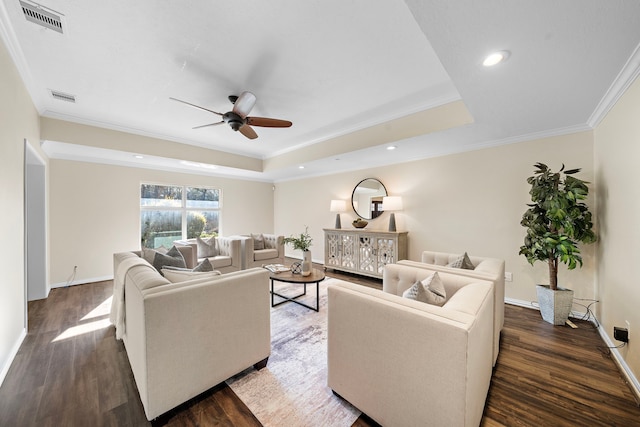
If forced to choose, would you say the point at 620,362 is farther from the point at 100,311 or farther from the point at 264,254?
the point at 100,311

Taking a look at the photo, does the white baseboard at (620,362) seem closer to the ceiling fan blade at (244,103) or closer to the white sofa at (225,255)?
the ceiling fan blade at (244,103)

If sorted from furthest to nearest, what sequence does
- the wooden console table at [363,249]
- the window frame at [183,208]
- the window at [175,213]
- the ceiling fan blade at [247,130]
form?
the window at [175,213] < the window frame at [183,208] < the wooden console table at [363,249] < the ceiling fan blade at [247,130]

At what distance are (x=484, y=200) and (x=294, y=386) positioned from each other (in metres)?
3.42

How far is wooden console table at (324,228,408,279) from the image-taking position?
4082 millimetres

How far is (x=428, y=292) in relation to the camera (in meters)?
1.50

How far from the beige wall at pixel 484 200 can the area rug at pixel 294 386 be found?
2575 millimetres

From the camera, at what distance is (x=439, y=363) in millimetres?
1064

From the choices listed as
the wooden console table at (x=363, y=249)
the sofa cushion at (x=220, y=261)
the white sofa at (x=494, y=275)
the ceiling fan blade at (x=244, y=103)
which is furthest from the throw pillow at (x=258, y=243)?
the white sofa at (x=494, y=275)

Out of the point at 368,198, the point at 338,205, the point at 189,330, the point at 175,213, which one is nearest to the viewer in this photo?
the point at 189,330

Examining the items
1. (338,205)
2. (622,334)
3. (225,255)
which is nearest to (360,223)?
(338,205)

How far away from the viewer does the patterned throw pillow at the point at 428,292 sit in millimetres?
1483

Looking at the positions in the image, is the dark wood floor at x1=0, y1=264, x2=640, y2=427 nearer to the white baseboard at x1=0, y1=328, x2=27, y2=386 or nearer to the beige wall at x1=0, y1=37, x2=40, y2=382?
the white baseboard at x1=0, y1=328, x2=27, y2=386

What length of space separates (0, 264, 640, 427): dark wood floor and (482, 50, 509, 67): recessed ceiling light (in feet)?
7.53

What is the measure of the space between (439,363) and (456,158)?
344 cm
